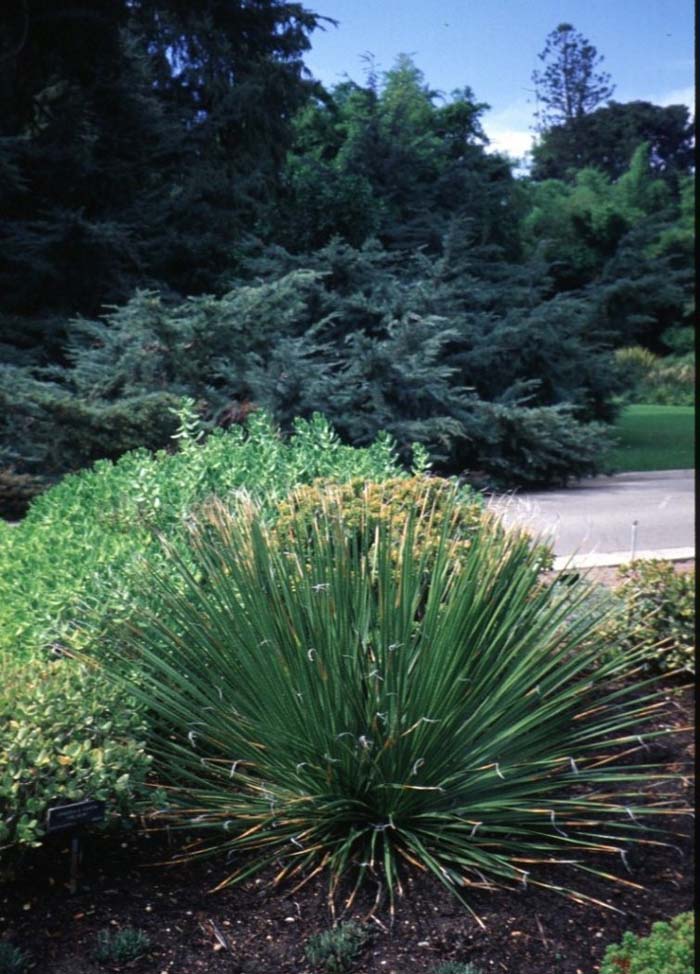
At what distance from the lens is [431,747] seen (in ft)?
11.5

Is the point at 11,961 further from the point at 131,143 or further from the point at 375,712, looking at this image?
the point at 131,143

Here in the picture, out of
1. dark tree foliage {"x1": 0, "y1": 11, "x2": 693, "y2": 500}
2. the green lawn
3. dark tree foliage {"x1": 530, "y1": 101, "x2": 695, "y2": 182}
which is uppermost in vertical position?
dark tree foliage {"x1": 530, "y1": 101, "x2": 695, "y2": 182}

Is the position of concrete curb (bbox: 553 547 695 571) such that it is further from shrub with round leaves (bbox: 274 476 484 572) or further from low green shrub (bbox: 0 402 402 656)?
shrub with round leaves (bbox: 274 476 484 572)

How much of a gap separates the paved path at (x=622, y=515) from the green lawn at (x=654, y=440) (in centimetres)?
93

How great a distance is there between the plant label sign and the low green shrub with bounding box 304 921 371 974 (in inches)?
27.8

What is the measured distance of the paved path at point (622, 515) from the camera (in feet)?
31.7

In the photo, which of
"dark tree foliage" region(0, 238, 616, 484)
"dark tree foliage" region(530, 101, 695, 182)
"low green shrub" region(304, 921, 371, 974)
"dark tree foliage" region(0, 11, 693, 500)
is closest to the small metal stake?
"low green shrub" region(304, 921, 371, 974)

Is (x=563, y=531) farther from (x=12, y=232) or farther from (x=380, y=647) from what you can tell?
(x=12, y=232)

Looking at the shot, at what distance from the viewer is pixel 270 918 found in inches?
130

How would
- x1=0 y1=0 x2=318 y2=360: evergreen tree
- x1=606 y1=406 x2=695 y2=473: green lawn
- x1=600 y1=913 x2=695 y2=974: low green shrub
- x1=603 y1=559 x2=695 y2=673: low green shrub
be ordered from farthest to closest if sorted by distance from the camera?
x1=606 y1=406 x2=695 y2=473: green lawn, x1=0 y1=0 x2=318 y2=360: evergreen tree, x1=603 y1=559 x2=695 y2=673: low green shrub, x1=600 y1=913 x2=695 y2=974: low green shrub

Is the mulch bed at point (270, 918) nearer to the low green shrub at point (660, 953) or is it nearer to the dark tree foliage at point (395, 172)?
the low green shrub at point (660, 953)

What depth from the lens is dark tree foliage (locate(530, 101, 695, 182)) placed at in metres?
35.3

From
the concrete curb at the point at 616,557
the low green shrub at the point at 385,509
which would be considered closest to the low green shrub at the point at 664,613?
the low green shrub at the point at 385,509

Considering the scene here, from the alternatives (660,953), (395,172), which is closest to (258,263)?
(395,172)
